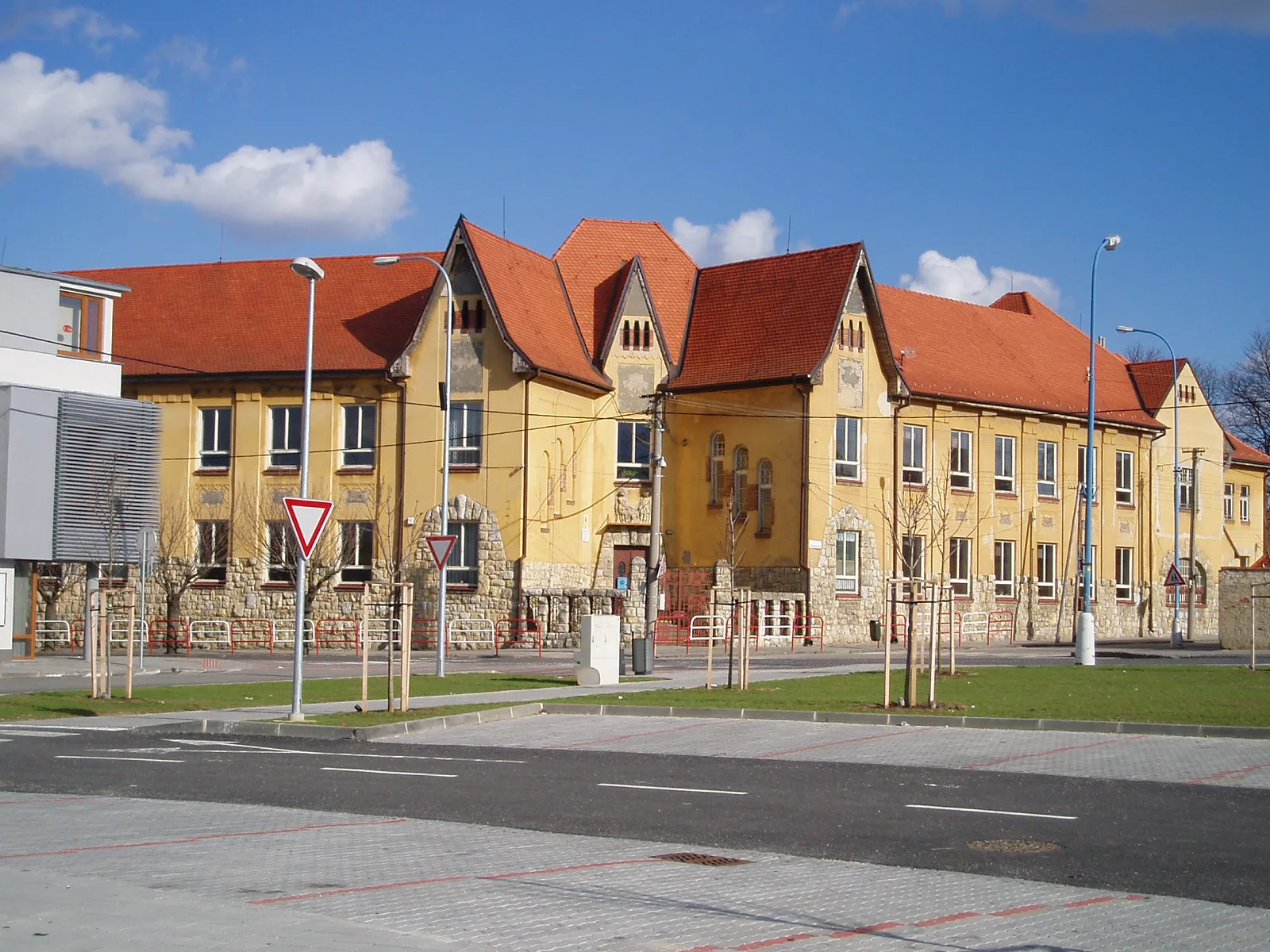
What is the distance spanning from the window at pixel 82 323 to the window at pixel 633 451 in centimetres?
1725

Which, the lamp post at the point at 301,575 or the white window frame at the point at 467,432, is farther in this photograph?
the white window frame at the point at 467,432

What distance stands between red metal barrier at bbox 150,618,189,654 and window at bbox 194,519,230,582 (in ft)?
6.33

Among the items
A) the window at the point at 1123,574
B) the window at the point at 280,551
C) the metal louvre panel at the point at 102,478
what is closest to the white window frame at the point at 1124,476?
the window at the point at 1123,574

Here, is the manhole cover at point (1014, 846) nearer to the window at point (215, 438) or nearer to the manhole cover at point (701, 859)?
the manhole cover at point (701, 859)

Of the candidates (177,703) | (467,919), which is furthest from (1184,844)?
(177,703)

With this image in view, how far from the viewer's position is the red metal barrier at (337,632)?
149 ft

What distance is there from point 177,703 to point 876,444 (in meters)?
29.5

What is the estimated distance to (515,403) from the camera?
45281 mm

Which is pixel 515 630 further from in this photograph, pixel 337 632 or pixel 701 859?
pixel 701 859

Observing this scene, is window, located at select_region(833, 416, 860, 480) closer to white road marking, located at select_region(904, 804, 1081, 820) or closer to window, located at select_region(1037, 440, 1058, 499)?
window, located at select_region(1037, 440, 1058, 499)

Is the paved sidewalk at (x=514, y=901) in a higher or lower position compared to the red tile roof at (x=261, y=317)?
lower

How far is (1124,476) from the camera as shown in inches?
2227

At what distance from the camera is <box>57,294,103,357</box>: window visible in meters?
39.1

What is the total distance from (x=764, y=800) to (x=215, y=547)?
38947 millimetres
